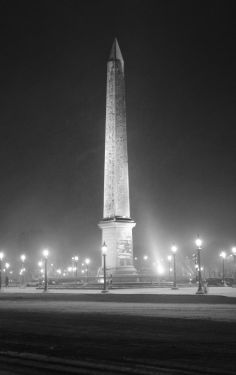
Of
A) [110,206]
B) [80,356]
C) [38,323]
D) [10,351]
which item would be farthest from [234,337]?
[110,206]

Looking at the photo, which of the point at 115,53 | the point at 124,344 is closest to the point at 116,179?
the point at 115,53

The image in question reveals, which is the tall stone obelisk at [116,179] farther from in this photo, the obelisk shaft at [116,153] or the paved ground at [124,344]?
the paved ground at [124,344]

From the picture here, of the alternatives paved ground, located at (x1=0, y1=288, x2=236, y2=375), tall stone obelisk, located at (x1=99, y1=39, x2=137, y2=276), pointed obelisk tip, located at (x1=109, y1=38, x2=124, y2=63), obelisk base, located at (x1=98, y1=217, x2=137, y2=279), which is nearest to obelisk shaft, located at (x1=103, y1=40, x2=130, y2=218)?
tall stone obelisk, located at (x1=99, y1=39, x2=137, y2=276)

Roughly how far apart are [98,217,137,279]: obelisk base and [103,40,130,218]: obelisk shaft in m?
1.18

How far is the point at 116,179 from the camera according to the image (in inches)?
1790

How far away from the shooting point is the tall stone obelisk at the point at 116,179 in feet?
150

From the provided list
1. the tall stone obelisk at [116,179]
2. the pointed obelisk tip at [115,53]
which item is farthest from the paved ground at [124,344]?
the pointed obelisk tip at [115,53]

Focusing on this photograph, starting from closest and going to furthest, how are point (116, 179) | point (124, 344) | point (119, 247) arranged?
point (124, 344)
point (116, 179)
point (119, 247)

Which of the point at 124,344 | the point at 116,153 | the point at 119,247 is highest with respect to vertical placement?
the point at 116,153

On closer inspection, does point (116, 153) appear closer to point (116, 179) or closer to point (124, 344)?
point (116, 179)

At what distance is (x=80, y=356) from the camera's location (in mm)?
9211

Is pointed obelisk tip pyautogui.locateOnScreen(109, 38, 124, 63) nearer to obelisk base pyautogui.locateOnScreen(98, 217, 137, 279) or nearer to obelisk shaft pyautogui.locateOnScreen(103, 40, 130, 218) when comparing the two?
obelisk shaft pyautogui.locateOnScreen(103, 40, 130, 218)

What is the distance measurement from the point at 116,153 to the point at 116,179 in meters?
2.32

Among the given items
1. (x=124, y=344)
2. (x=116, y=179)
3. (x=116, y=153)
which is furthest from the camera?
(x=116, y=153)
